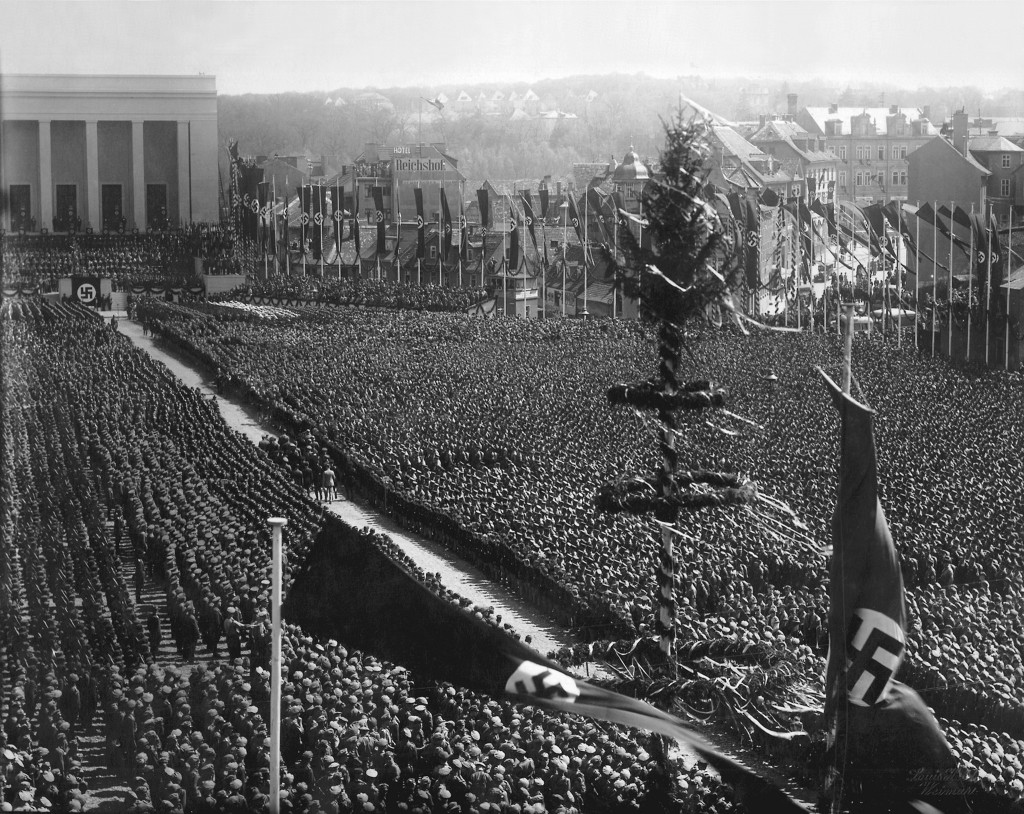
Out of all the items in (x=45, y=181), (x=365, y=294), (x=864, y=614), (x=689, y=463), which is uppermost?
(x=45, y=181)

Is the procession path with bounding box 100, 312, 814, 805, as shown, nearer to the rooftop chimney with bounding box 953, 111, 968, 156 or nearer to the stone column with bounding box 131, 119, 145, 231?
the rooftop chimney with bounding box 953, 111, 968, 156

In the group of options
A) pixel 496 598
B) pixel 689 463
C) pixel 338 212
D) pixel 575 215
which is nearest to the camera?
pixel 496 598

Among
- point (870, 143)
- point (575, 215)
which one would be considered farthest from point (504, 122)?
point (870, 143)

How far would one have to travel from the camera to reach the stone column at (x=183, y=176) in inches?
1927

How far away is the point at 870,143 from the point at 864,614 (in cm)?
3628

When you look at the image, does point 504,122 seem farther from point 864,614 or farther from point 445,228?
point 864,614

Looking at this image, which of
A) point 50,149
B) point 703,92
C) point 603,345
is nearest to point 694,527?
point 703,92

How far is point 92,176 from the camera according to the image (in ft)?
169

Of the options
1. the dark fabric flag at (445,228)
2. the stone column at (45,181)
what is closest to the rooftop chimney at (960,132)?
the dark fabric flag at (445,228)

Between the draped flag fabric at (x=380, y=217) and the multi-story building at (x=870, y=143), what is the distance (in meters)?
11.5

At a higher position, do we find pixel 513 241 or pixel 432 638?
pixel 513 241

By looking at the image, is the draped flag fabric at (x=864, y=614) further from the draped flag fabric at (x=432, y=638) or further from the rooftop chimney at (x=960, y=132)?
the rooftop chimney at (x=960, y=132)

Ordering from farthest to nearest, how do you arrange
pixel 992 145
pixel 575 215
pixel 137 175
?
pixel 137 175, pixel 992 145, pixel 575 215

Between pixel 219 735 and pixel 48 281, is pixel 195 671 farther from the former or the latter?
pixel 48 281
